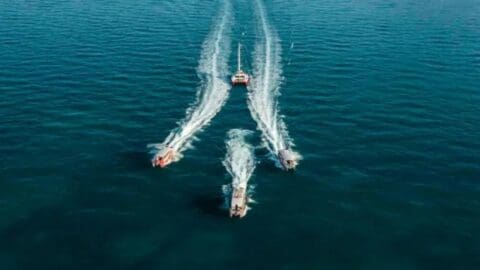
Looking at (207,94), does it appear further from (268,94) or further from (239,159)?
(239,159)

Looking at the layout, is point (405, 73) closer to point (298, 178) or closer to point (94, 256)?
point (298, 178)

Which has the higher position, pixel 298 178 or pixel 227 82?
pixel 227 82

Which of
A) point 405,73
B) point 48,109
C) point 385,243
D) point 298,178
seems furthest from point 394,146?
point 48,109

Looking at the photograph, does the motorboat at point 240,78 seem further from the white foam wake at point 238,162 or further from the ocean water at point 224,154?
the white foam wake at point 238,162

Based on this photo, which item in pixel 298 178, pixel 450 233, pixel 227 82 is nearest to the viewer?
pixel 450 233

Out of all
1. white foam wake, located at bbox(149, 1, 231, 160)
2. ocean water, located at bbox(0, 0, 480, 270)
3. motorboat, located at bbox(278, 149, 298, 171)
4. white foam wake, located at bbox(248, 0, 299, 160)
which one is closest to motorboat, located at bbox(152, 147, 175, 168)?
ocean water, located at bbox(0, 0, 480, 270)

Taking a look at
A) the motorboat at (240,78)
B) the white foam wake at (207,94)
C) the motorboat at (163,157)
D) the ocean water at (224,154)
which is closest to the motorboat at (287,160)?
the ocean water at (224,154)

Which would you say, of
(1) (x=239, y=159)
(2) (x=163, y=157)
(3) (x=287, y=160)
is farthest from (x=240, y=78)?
(2) (x=163, y=157)
